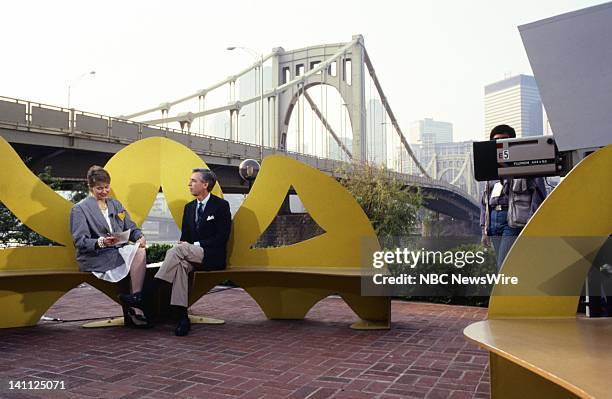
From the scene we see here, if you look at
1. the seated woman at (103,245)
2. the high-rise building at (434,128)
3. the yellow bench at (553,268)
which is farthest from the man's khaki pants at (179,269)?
the high-rise building at (434,128)

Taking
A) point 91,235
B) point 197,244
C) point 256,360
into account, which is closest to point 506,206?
point 256,360

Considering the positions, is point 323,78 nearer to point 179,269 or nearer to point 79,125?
point 79,125

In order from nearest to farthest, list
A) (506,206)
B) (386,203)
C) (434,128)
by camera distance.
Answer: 1. (506,206)
2. (386,203)
3. (434,128)

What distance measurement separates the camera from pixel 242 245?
4816mm

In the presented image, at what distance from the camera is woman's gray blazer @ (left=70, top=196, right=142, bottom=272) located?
4.23 meters

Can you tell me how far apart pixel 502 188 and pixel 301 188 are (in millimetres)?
1687

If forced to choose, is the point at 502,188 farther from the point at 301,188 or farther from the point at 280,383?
the point at 280,383

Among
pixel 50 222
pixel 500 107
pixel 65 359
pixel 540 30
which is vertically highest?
pixel 500 107

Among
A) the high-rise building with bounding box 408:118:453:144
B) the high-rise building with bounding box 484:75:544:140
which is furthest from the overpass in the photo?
the high-rise building with bounding box 408:118:453:144

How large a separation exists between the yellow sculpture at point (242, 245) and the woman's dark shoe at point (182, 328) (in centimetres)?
56

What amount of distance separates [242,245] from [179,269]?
2.41ft

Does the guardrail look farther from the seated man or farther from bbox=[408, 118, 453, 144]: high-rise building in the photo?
bbox=[408, 118, 453, 144]: high-rise building

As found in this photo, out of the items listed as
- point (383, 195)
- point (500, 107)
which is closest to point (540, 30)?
point (383, 195)

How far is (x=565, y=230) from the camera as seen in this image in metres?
2.22
